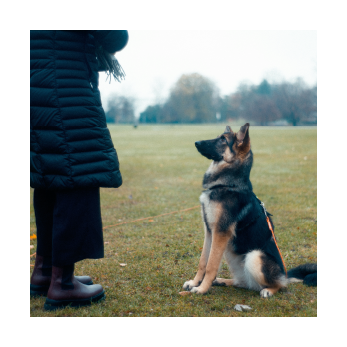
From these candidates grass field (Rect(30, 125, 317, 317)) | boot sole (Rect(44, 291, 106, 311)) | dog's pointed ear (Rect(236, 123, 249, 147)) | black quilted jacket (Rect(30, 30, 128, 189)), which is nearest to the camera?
black quilted jacket (Rect(30, 30, 128, 189))

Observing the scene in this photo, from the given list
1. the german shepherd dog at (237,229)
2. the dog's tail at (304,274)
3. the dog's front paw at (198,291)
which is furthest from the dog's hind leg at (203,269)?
the dog's tail at (304,274)

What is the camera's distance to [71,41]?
2.58 meters

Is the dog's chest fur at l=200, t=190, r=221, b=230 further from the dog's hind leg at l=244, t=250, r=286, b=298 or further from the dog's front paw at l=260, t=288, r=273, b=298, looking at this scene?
the dog's front paw at l=260, t=288, r=273, b=298

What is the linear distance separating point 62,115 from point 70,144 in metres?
0.23

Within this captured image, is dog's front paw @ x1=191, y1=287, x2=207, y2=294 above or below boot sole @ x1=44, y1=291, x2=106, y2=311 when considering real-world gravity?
below

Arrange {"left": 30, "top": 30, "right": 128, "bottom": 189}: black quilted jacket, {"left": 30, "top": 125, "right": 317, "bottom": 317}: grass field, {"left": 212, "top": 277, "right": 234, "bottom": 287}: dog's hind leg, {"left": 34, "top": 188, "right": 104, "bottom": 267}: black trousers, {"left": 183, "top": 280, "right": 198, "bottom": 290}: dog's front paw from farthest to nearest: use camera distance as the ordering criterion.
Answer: {"left": 212, "top": 277, "right": 234, "bottom": 287}: dog's hind leg, {"left": 183, "top": 280, "right": 198, "bottom": 290}: dog's front paw, {"left": 30, "top": 125, "right": 317, "bottom": 317}: grass field, {"left": 34, "top": 188, "right": 104, "bottom": 267}: black trousers, {"left": 30, "top": 30, "right": 128, "bottom": 189}: black quilted jacket

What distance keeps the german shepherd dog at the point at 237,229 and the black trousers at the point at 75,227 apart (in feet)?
3.53

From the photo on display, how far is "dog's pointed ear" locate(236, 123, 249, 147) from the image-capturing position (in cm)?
314

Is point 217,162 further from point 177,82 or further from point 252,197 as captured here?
point 177,82

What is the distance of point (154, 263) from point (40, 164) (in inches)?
78.2

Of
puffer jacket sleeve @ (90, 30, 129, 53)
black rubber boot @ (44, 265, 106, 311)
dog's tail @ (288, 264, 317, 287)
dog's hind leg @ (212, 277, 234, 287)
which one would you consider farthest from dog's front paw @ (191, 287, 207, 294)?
puffer jacket sleeve @ (90, 30, 129, 53)

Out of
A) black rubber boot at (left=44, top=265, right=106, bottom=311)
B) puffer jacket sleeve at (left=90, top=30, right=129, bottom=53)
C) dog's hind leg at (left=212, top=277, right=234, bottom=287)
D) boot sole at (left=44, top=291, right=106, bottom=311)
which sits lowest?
dog's hind leg at (left=212, top=277, right=234, bottom=287)

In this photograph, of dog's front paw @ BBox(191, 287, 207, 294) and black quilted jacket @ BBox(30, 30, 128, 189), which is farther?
dog's front paw @ BBox(191, 287, 207, 294)

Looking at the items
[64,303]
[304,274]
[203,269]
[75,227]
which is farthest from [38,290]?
[304,274]
